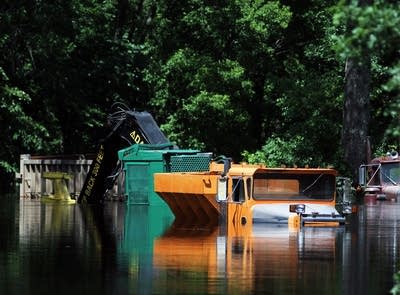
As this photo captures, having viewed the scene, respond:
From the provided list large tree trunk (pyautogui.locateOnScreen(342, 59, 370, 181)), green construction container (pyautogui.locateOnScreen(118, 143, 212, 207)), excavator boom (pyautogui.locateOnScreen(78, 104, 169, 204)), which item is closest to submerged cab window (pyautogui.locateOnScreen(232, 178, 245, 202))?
green construction container (pyautogui.locateOnScreen(118, 143, 212, 207))

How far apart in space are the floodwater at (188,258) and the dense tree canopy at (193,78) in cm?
1723

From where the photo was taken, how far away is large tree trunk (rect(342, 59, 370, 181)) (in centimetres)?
4341

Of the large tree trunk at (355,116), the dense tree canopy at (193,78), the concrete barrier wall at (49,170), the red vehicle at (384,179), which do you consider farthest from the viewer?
the dense tree canopy at (193,78)

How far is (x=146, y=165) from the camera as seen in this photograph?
35.9m

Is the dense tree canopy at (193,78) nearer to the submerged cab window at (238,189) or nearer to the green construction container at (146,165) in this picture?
the green construction container at (146,165)

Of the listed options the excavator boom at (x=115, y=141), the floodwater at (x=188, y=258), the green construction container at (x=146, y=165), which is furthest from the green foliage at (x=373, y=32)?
the excavator boom at (x=115, y=141)

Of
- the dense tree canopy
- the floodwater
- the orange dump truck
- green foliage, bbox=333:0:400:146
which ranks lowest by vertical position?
the floodwater

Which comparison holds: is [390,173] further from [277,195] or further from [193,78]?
[277,195]

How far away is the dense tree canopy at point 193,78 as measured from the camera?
46281 millimetres

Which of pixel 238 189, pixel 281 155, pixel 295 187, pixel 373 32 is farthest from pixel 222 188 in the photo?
pixel 281 155

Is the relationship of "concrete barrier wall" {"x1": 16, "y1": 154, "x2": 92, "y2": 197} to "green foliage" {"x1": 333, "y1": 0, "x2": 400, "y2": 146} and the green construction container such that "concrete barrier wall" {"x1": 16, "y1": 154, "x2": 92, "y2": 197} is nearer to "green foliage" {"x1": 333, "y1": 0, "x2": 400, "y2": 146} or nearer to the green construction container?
the green construction container

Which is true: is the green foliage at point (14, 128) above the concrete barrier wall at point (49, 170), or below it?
above

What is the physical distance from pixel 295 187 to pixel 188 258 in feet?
23.4

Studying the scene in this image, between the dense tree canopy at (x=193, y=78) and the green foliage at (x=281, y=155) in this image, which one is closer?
the green foliage at (x=281, y=155)
